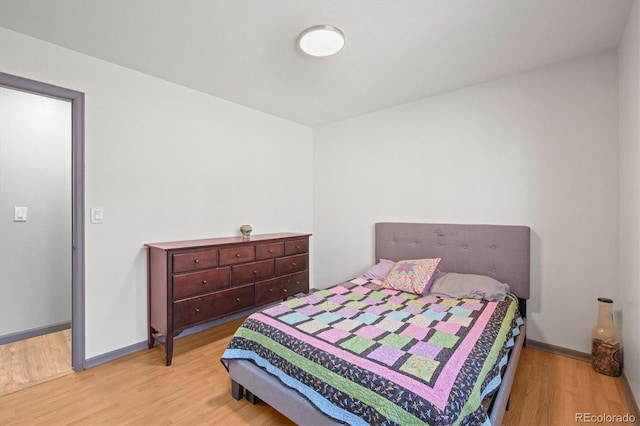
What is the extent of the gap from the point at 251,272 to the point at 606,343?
2.89 metres

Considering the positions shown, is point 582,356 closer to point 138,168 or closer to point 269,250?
point 269,250

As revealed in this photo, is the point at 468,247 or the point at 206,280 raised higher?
the point at 468,247

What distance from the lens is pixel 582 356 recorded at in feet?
7.71

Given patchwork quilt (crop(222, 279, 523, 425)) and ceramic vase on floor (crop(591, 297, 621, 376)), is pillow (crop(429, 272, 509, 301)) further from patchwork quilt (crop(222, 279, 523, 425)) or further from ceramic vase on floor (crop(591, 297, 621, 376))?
ceramic vase on floor (crop(591, 297, 621, 376))

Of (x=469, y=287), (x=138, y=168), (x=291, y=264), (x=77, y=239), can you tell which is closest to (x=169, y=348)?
(x=77, y=239)

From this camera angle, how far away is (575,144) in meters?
2.37

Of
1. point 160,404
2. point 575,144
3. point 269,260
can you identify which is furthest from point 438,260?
point 160,404

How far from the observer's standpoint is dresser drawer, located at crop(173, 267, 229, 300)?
7.75 feet

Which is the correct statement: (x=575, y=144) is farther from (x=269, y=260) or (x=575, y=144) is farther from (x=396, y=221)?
(x=269, y=260)

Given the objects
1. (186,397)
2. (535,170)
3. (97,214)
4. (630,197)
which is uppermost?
(535,170)

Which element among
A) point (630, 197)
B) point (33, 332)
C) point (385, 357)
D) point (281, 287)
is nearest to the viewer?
point (385, 357)

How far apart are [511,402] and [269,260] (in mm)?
2266

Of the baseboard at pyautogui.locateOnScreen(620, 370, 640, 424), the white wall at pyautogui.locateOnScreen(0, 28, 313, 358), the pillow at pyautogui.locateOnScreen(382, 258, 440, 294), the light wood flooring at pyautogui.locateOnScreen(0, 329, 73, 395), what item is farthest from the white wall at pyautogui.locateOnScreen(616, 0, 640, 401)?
the light wood flooring at pyautogui.locateOnScreen(0, 329, 73, 395)

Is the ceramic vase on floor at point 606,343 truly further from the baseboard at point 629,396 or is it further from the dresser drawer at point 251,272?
the dresser drawer at point 251,272
